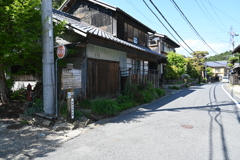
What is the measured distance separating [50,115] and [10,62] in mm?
2745

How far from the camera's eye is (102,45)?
909cm

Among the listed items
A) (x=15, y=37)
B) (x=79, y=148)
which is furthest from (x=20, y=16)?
(x=79, y=148)

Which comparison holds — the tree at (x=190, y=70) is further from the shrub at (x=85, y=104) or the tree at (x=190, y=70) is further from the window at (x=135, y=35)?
the shrub at (x=85, y=104)

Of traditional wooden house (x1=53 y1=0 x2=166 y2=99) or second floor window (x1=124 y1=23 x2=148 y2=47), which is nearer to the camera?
traditional wooden house (x1=53 y1=0 x2=166 y2=99)

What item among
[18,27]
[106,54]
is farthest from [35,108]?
[106,54]

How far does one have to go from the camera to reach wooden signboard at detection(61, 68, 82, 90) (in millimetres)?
5469

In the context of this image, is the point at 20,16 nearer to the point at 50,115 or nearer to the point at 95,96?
the point at 50,115

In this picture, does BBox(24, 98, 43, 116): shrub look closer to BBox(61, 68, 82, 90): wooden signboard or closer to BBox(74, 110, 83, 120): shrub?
BBox(74, 110, 83, 120): shrub

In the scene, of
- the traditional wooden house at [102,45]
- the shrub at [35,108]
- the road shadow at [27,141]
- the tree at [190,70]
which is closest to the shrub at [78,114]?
the road shadow at [27,141]

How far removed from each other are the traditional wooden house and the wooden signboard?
2280mm

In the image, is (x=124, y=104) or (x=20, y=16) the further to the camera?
(x=124, y=104)

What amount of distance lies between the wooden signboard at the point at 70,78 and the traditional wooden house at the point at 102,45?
7.48ft

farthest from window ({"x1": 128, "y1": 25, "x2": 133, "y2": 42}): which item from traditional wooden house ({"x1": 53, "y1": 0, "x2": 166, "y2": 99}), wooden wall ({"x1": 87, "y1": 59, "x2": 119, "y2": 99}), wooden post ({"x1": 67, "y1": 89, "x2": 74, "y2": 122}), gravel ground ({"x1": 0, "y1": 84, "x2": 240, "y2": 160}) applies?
gravel ground ({"x1": 0, "y1": 84, "x2": 240, "y2": 160})

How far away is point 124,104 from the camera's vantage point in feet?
27.2
